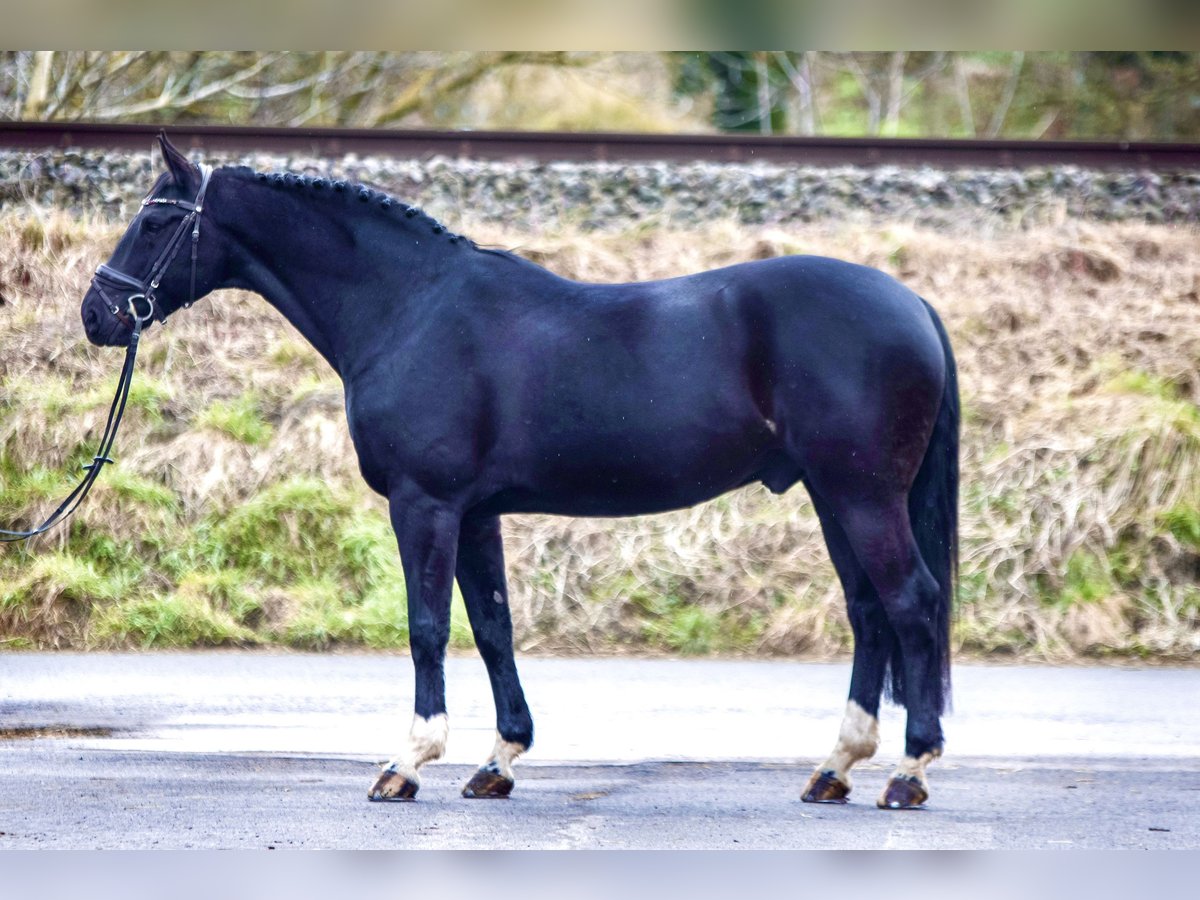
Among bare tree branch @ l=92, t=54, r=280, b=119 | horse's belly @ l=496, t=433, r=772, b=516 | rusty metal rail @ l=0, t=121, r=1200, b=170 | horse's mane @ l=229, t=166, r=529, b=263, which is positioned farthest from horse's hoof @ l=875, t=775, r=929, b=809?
bare tree branch @ l=92, t=54, r=280, b=119

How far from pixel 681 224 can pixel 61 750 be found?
8.96 m

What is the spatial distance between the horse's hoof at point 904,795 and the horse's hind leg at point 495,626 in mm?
1376

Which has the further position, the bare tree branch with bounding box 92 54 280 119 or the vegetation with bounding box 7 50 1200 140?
the vegetation with bounding box 7 50 1200 140

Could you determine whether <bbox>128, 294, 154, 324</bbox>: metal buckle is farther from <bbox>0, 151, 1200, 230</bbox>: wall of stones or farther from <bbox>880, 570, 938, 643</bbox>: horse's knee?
<bbox>0, 151, 1200, 230</bbox>: wall of stones

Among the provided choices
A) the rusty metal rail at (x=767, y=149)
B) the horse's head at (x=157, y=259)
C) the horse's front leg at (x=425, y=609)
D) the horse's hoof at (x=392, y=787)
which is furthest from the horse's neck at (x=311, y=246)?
the rusty metal rail at (x=767, y=149)

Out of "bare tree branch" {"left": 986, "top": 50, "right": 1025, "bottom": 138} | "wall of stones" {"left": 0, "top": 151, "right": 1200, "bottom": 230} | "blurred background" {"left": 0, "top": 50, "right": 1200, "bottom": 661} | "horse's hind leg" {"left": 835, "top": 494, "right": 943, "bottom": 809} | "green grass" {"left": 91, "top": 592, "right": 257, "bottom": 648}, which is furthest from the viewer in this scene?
"bare tree branch" {"left": 986, "top": 50, "right": 1025, "bottom": 138}

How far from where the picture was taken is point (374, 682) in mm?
8570

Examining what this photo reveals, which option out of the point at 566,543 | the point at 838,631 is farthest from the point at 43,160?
the point at 838,631

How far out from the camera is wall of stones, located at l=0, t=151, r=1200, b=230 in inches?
552

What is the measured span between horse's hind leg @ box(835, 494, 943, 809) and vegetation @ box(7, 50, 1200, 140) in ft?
45.6

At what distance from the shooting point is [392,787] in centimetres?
547

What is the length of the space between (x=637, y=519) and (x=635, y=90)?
66.3ft

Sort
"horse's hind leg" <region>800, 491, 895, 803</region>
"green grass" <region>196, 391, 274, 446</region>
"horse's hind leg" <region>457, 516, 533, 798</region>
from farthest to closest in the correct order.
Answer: "green grass" <region>196, 391, 274, 446</region> < "horse's hind leg" <region>457, 516, 533, 798</region> < "horse's hind leg" <region>800, 491, 895, 803</region>

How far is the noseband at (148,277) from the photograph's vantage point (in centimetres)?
584
